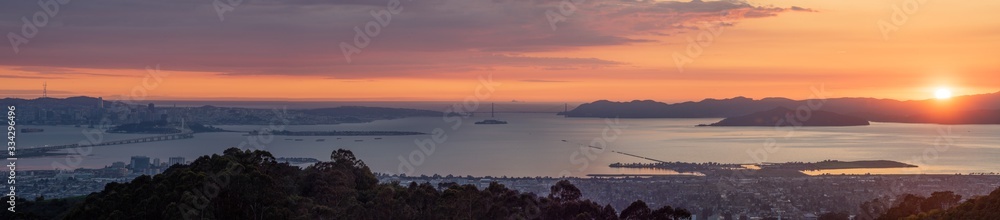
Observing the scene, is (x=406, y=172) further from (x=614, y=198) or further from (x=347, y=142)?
(x=347, y=142)

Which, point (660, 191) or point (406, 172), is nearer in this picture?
point (660, 191)

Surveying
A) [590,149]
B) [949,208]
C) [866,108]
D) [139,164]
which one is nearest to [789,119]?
[866,108]

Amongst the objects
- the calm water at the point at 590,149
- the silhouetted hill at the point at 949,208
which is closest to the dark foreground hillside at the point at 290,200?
the silhouetted hill at the point at 949,208

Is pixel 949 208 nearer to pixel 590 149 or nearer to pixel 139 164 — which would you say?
pixel 139 164

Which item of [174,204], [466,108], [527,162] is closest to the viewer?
[174,204]

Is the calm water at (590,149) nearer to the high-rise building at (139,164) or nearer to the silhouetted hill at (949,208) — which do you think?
the high-rise building at (139,164)

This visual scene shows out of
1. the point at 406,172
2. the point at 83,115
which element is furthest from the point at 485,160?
the point at 83,115
